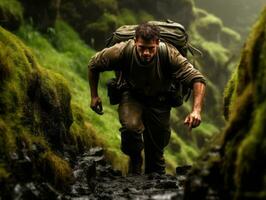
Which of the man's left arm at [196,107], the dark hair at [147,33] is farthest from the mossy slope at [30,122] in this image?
the man's left arm at [196,107]

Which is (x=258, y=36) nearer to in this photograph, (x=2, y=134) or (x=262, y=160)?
(x=262, y=160)

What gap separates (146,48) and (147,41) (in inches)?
5.9

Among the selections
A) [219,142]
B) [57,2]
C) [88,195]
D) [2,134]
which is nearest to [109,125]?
[57,2]

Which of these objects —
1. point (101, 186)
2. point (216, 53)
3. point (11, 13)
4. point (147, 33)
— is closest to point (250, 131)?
point (147, 33)

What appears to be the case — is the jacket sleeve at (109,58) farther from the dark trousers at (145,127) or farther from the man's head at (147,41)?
the dark trousers at (145,127)

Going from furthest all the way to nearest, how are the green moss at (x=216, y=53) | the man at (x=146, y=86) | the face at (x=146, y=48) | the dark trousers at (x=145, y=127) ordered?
the green moss at (x=216, y=53)
the dark trousers at (x=145, y=127)
the man at (x=146, y=86)
the face at (x=146, y=48)

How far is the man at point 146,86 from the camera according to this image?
842 centimetres

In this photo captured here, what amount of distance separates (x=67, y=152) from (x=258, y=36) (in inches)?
191

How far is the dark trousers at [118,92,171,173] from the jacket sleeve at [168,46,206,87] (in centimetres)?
112

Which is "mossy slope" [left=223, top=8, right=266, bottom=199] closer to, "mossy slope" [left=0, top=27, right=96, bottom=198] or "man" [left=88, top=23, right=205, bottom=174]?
"man" [left=88, top=23, right=205, bottom=174]

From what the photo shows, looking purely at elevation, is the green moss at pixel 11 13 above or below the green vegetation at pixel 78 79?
above

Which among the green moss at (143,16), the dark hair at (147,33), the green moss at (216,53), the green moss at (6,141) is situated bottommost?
the green moss at (6,141)

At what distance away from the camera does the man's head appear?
26.9ft

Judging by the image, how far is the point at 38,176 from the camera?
6.71 metres
